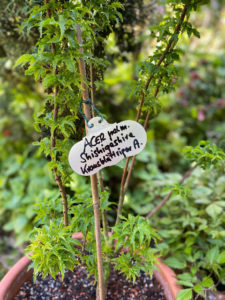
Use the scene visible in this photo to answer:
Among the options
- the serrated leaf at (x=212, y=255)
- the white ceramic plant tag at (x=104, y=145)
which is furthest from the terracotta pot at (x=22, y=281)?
the white ceramic plant tag at (x=104, y=145)

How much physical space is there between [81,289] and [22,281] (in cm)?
25

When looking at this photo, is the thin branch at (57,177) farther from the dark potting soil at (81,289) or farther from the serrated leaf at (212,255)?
the serrated leaf at (212,255)

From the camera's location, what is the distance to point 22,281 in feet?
3.67

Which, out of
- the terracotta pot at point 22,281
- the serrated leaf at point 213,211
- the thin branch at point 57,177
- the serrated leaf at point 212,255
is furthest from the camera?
the serrated leaf at point 213,211

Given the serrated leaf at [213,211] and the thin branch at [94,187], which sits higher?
the thin branch at [94,187]

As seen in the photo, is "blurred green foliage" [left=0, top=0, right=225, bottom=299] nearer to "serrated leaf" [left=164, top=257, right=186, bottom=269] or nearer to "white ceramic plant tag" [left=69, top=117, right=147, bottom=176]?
"serrated leaf" [left=164, top=257, right=186, bottom=269]

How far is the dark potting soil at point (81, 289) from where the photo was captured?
1.10 meters

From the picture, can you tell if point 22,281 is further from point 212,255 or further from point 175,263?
point 212,255

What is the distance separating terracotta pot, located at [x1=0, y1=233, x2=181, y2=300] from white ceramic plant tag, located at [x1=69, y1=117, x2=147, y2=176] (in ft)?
1.92

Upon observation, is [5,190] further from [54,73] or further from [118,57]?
[54,73]

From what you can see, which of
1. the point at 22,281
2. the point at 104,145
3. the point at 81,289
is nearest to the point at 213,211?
the point at 81,289

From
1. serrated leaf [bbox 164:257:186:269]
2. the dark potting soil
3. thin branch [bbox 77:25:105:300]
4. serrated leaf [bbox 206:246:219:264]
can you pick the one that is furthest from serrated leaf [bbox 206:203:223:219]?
thin branch [bbox 77:25:105:300]

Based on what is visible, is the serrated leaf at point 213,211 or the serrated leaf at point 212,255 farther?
the serrated leaf at point 213,211

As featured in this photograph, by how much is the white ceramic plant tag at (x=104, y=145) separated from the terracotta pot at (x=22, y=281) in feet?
1.92
